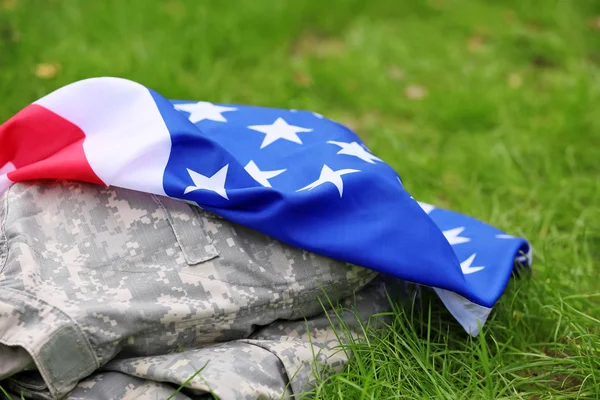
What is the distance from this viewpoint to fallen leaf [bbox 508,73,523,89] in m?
3.27

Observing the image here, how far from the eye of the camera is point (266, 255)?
157 cm

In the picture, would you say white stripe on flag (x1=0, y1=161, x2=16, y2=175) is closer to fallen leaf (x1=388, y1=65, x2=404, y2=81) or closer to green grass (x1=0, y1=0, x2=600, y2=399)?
green grass (x1=0, y1=0, x2=600, y2=399)

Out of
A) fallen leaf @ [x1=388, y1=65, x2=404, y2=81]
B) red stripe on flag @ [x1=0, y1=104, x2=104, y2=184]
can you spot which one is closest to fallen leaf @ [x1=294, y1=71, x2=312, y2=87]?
fallen leaf @ [x1=388, y1=65, x2=404, y2=81]

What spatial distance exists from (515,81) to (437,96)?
0.48 metres


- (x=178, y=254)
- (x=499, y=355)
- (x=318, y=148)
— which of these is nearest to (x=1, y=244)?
(x=178, y=254)

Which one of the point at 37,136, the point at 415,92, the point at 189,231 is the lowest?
the point at 415,92

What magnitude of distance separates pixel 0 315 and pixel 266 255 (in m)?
0.55

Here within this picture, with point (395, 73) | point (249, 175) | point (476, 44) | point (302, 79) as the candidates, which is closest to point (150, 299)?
point (249, 175)

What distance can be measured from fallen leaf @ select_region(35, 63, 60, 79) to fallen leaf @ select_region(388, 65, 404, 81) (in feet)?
4.92

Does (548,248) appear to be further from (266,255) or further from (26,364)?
(26,364)

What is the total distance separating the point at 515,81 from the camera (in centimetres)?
332

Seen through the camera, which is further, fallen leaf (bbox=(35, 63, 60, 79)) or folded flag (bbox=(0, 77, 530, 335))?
fallen leaf (bbox=(35, 63, 60, 79))

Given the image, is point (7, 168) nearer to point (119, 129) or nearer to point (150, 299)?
point (119, 129)

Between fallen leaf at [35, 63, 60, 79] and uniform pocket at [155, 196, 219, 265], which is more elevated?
uniform pocket at [155, 196, 219, 265]
